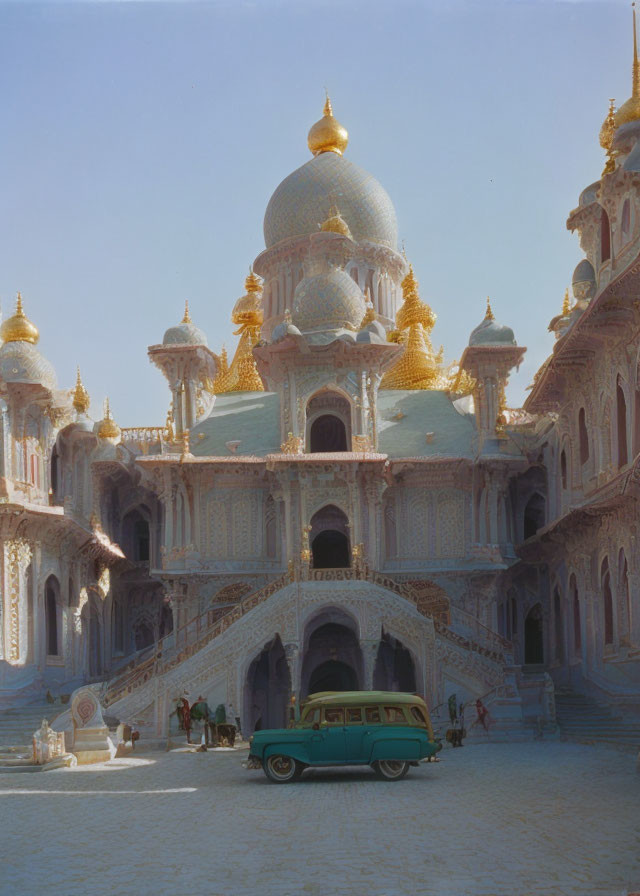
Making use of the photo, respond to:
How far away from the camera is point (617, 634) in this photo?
28172 mm

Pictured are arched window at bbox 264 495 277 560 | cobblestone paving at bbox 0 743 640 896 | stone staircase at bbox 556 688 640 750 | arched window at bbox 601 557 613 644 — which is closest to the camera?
cobblestone paving at bbox 0 743 640 896

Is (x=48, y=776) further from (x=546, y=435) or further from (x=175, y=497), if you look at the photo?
(x=546, y=435)

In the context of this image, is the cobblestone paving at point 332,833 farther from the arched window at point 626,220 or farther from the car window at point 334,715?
the arched window at point 626,220

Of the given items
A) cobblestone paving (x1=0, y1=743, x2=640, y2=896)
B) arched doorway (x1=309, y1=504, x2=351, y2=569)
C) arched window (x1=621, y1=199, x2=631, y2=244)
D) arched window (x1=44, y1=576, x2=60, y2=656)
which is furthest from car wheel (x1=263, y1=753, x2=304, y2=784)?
arched window (x1=44, y1=576, x2=60, y2=656)

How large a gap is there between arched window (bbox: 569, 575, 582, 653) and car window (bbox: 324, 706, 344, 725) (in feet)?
52.9

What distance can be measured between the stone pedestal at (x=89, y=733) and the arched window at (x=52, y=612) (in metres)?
11.9

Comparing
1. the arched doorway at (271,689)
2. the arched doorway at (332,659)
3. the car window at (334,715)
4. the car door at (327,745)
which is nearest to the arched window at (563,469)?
the arched doorway at (332,659)

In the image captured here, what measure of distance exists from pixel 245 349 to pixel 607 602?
2272cm

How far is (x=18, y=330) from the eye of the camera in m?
35.3

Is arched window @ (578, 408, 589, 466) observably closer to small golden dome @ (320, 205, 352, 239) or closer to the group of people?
the group of people

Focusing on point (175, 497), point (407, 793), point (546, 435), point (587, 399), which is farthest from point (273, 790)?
point (546, 435)

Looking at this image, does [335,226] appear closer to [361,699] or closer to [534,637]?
[534,637]

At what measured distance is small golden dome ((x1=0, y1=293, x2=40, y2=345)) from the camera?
35.3 metres

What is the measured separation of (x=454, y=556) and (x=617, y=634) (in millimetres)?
8181
